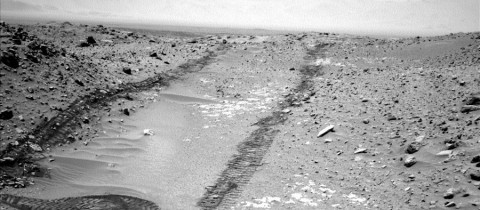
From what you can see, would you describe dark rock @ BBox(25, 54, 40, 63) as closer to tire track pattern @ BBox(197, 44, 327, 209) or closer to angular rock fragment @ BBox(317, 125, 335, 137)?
tire track pattern @ BBox(197, 44, 327, 209)

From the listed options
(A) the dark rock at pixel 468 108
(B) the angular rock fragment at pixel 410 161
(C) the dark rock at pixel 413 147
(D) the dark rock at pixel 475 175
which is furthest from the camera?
(A) the dark rock at pixel 468 108

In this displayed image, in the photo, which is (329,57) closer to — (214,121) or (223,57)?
(223,57)

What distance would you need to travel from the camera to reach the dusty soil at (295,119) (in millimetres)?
8641

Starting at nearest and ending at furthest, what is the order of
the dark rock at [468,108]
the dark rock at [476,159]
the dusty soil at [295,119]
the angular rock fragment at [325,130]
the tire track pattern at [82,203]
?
the tire track pattern at [82,203]
the dark rock at [476,159]
the dusty soil at [295,119]
the dark rock at [468,108]
the angular rock fragment at [325,130]

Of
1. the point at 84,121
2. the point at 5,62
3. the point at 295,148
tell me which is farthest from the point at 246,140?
the point at 5,62

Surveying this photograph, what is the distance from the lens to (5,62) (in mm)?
12477

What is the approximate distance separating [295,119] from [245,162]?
3897mm

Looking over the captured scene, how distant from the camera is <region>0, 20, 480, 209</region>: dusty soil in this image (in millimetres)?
8641

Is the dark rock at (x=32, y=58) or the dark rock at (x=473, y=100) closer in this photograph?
the dark rock at (x=473, y=100)

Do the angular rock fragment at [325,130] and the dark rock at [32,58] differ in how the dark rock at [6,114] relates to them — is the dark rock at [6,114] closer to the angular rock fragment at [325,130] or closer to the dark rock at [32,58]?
the dark rock at [32,58]

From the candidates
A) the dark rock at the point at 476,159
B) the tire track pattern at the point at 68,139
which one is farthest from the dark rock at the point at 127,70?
the dark rock at the point at 476,159

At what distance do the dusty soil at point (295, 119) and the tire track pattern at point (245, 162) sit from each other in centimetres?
5

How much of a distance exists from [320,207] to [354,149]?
332cm

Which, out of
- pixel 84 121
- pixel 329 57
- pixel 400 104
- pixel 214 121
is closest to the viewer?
pixel 84 121
